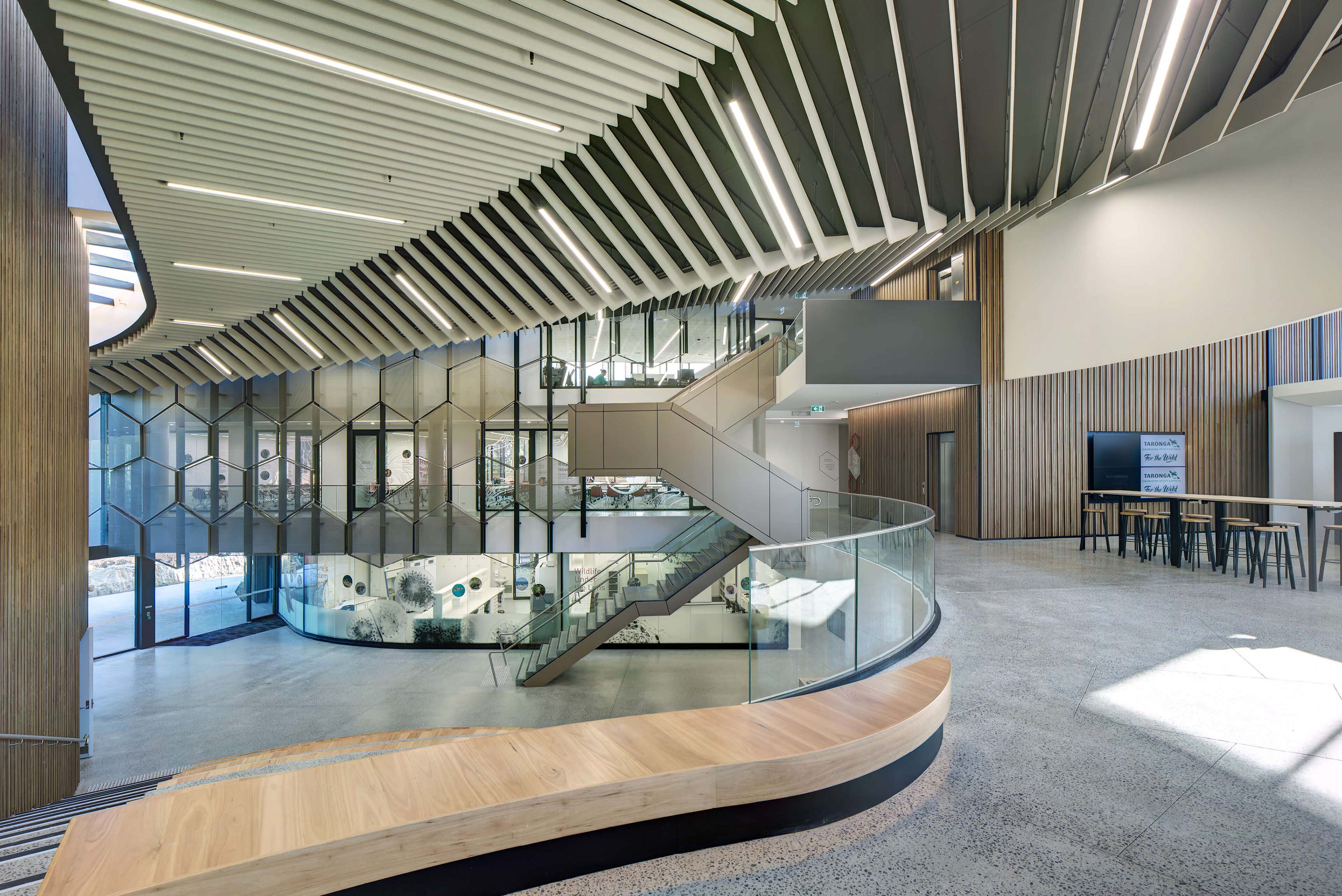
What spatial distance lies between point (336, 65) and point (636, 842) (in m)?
5.16

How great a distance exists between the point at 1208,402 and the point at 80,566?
20.9 metres

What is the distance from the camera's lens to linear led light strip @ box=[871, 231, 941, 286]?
11773mm

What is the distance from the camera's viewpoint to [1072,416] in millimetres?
13812

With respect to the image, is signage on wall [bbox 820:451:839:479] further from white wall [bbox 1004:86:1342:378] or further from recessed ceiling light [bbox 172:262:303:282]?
recessed ceiling light [bbox 172:262:303:282]

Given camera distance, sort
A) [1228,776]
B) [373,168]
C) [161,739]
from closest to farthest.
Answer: [1228,776] < [373,168] < [161,739]

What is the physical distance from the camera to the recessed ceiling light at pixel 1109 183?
22.7 ft

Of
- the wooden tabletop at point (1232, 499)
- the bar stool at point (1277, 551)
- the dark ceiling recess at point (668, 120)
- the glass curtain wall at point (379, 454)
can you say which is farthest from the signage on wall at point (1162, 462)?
the glass curtain wall at point (379, 454)

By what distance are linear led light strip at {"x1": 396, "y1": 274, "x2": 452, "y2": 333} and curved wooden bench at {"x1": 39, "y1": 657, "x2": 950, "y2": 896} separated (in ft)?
27.8

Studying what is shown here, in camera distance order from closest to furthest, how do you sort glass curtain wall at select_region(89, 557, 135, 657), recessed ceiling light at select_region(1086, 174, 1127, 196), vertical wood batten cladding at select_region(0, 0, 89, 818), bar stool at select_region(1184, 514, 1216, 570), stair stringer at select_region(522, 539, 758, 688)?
vertical wood batten cladding at select_region(0, 0, 89, 818) → recessed ceiling light at select_region(1086, 174, 1127, 196) → bar stool at select_region(1184, 514, 1216, 570) → stair stringer at select_region(522, 539, 758, 688) → glass curtain wall at select_region(89, 557, 135, 657)

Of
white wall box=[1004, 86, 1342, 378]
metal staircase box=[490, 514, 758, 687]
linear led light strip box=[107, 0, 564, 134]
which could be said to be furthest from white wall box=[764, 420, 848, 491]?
linear led light strip box=[107, 0, 564, 134]

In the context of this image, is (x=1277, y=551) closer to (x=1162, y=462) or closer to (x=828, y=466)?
(x=1162, y=462)

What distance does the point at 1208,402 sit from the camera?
1444cm

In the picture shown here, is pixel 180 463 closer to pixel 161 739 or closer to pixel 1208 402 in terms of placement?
pixel 161 739

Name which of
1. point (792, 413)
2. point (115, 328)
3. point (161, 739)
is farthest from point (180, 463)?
point (792, 413)
